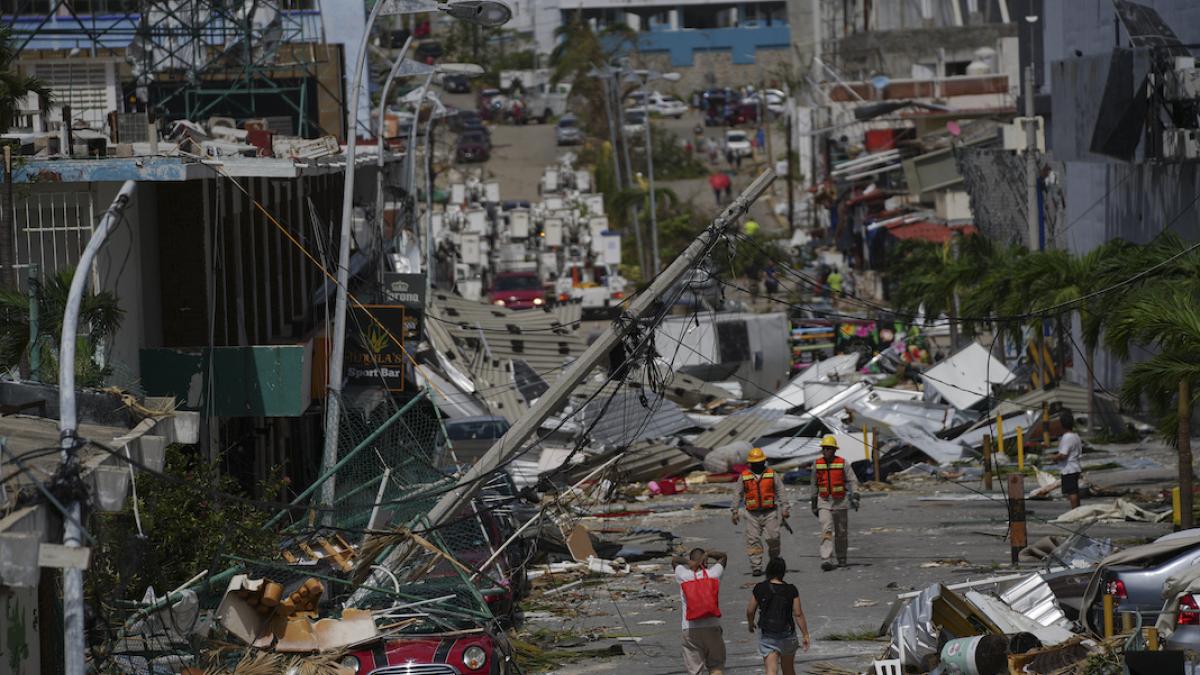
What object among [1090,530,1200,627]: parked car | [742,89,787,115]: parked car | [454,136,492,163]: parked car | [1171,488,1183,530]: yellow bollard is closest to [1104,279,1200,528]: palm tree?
[1171,488,1183,530]: yellow bollard

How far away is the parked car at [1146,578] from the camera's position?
46.9 ft

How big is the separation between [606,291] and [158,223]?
38234 mm

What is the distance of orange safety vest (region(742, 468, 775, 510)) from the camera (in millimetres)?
19656

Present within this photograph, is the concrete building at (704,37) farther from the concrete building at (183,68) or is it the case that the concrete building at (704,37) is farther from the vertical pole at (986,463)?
the vertical pole at (986,463)

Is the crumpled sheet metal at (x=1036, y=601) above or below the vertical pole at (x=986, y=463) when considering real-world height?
above

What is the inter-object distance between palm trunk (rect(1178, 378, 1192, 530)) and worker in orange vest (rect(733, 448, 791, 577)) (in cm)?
423

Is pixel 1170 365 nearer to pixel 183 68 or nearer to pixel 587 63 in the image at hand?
pixel 183 68

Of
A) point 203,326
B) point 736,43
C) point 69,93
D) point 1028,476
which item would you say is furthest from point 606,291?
point 736,43

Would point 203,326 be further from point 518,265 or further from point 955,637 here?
point 518,265

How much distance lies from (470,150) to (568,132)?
7134mm

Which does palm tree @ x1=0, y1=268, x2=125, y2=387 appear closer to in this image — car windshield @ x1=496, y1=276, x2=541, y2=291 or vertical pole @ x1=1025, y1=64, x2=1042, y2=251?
vertical pole @ x1=1025, y1=64, x2=1042, y2=251

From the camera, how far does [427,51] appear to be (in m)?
99.9

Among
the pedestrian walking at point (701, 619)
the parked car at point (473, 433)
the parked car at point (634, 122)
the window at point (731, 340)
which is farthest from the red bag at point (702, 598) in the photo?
the parked car at point (634, 122)

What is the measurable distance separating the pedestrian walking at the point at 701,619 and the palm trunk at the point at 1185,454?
22.2 feet
